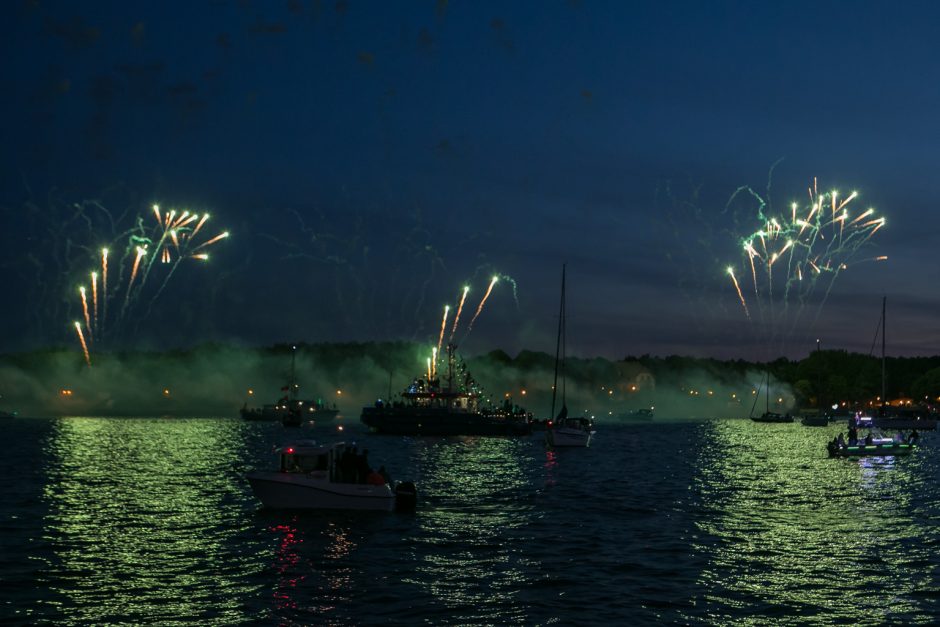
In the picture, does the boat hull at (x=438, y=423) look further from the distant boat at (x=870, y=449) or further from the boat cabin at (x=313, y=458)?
the boat cabin at (x=313, y=458)

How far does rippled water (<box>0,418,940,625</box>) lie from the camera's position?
82.4 feet

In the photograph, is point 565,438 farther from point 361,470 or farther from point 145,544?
point 145,544

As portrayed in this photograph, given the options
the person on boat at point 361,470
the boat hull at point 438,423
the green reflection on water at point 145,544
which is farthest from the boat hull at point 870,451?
the person on boat at point 361,470

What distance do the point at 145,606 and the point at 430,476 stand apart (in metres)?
43.3

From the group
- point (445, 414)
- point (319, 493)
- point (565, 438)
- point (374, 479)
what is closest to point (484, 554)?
point (374, 479)

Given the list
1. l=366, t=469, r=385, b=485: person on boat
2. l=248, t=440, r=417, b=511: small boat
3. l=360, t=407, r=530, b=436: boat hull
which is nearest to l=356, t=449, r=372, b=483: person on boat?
l=248, t=440, r=417, b=511: small boat

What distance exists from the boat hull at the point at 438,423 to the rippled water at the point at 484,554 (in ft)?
263

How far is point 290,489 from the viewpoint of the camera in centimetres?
4297

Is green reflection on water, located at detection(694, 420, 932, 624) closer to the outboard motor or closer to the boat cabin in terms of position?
the outboard motor

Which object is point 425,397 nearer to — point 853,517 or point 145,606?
point 853,517

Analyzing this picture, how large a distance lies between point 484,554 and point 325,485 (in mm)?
10950

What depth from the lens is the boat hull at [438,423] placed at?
146 metres

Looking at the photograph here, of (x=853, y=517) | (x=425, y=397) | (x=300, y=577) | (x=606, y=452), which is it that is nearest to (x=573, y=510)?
(x=853, y=517)

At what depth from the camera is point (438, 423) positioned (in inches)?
5763
